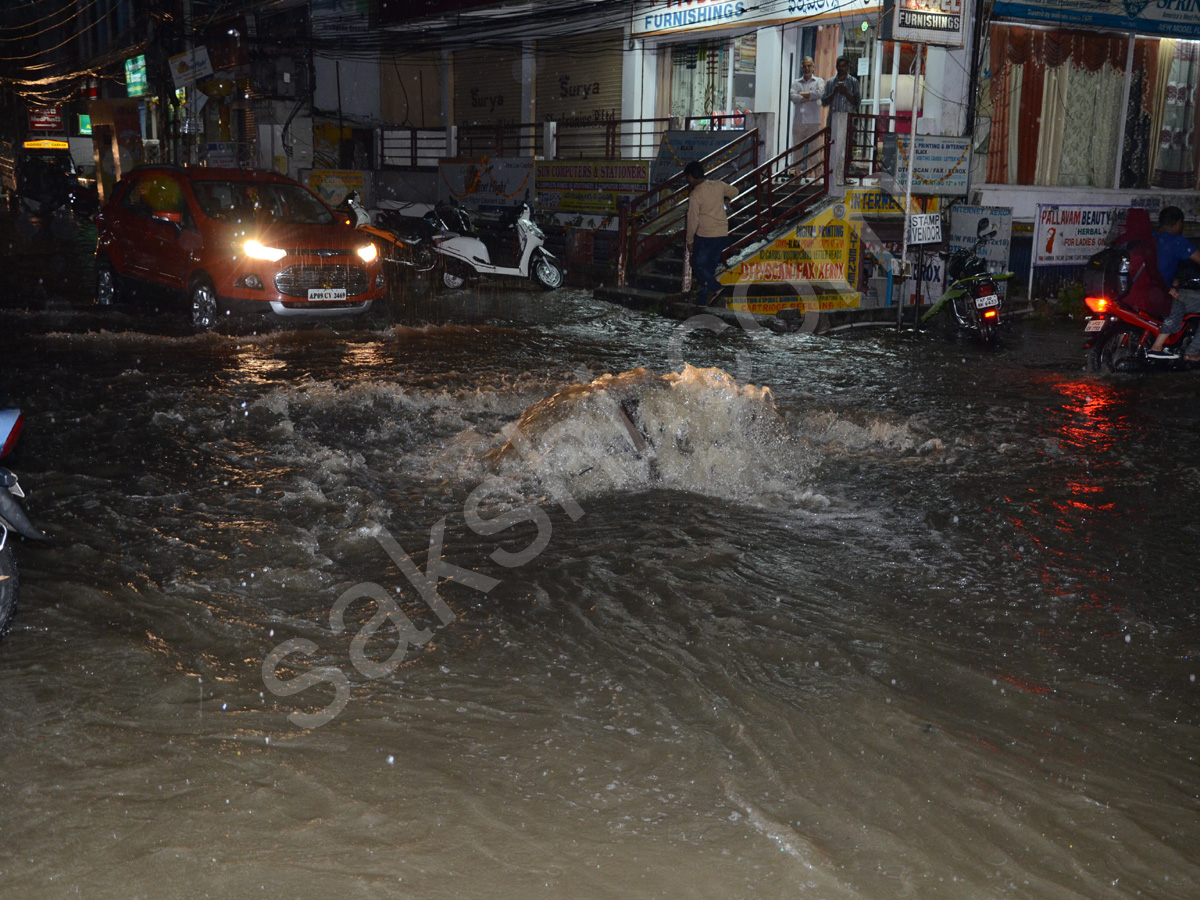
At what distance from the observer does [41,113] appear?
1929 inches

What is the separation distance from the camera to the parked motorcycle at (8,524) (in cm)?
412

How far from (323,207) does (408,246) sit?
11.4 ft

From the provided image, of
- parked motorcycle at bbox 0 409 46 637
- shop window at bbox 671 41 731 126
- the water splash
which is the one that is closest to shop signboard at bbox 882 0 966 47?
the water splash

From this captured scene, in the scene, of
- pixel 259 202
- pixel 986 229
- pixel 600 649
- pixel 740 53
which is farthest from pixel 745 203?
pixel 600 649

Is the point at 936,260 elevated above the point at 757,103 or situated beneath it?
situated beneath

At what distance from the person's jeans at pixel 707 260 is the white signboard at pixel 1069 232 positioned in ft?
15.2

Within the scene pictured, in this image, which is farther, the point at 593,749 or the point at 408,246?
the point at 408,246

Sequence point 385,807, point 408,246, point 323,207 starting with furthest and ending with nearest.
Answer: point 408,246, point 323,207, point 385,807

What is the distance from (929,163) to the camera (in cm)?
1458

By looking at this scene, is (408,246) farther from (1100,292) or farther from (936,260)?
(1100,292)

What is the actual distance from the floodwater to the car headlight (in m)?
3.48

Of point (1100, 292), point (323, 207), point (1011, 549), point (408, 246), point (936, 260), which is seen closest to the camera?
point (1011, 549)

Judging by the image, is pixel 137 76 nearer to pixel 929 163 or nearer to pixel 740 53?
pixel 740 53

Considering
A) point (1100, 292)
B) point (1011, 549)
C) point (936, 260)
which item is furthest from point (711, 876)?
point (936, 260)
